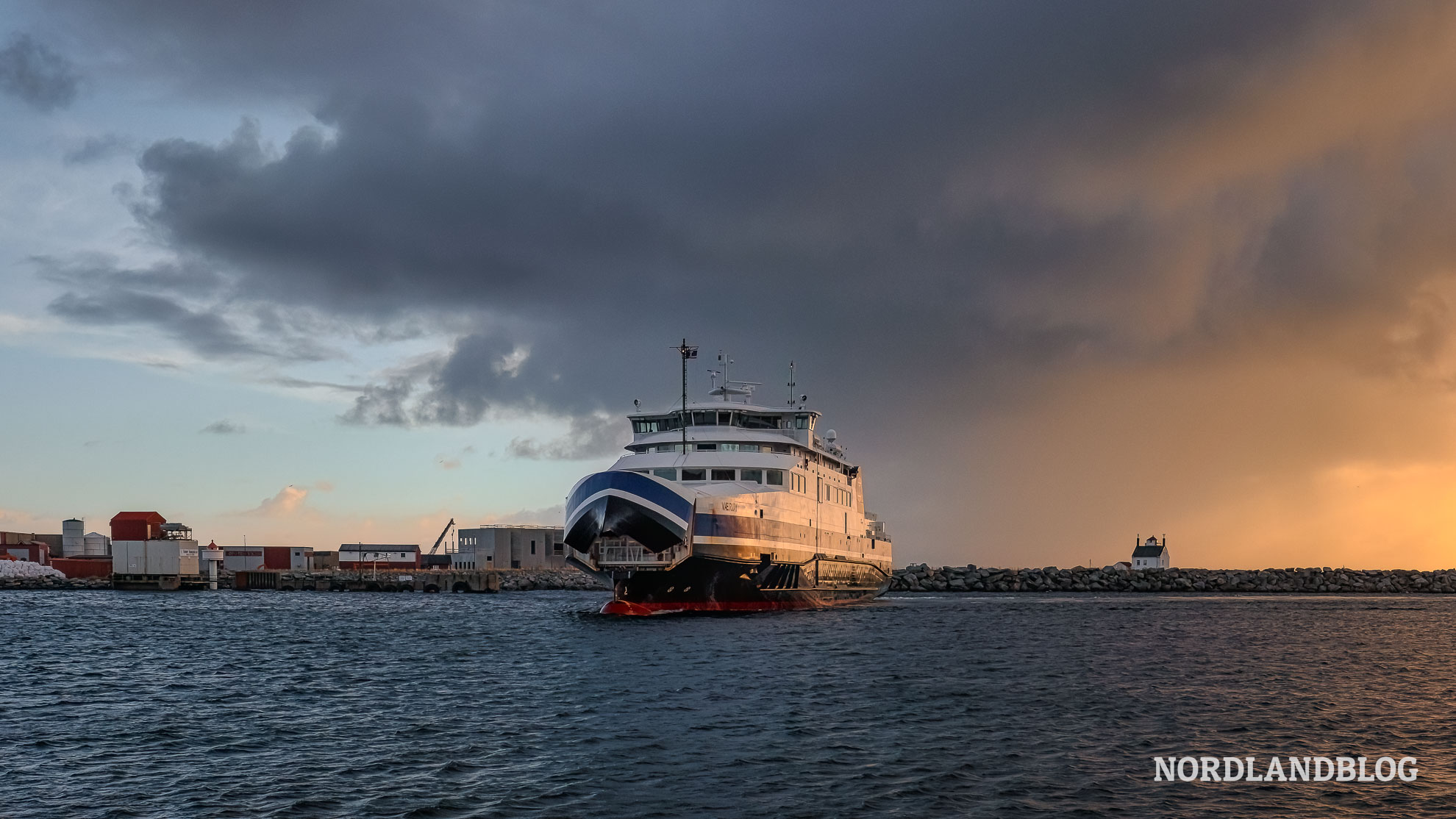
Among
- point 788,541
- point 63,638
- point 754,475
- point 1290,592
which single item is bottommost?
point 1290,592

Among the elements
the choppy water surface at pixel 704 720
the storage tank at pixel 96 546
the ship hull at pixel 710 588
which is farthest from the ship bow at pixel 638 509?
the storage tank at pixel 96 546

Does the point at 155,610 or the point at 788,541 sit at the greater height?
the point at 788,541

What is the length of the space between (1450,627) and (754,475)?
43479mm

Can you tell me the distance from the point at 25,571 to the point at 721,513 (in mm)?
130528

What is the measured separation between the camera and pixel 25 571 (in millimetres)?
140000

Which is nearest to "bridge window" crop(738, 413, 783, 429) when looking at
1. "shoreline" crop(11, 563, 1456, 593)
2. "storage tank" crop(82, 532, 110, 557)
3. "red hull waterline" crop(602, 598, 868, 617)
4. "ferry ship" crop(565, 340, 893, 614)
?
"ferry ship" crop(565, 340, 893, 614)

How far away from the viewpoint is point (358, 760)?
2034 cm

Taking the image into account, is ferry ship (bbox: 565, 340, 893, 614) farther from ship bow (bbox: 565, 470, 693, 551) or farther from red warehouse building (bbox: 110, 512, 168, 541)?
red warehouse building (bbox: 110, 512, 168, 541)

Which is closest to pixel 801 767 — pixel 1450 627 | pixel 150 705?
pixel 150 705

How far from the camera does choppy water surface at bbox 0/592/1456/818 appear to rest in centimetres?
1755

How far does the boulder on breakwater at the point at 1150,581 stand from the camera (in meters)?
132

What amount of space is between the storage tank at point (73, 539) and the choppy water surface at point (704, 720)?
14370cm

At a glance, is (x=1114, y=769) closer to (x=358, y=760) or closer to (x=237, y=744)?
(x=358, y=760)

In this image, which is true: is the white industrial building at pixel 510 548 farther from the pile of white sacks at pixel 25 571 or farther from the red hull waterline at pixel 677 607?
the red hull waterline at pixel 677 607
